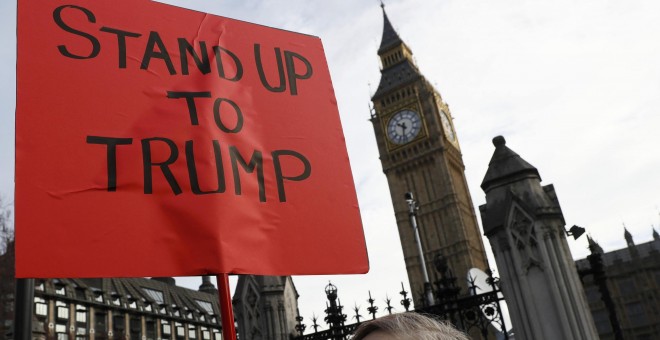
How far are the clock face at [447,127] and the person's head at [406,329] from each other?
66045mm

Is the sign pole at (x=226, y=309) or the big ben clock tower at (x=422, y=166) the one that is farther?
the big ben clock tower at (x=422, y=166)

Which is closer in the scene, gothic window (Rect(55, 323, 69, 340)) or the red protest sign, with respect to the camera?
the red protest sign

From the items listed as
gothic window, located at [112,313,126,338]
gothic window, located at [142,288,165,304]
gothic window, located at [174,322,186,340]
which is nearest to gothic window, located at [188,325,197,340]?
gothic window, located at [174,322,186,340]

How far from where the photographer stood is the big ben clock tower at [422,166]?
63906 mm

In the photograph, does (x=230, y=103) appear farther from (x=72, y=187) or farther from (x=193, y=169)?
(x=72, y=187)

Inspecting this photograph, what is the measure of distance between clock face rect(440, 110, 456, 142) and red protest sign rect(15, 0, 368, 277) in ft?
209

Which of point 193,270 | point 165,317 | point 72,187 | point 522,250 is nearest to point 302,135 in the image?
point 193,270

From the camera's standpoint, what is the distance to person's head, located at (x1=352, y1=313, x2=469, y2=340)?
124 cm

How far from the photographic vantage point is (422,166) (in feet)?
216

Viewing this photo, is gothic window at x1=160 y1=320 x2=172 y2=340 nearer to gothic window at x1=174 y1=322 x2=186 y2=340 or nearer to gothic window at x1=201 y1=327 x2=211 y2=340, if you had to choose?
gothic window at x1=174 y1=322 x2=186 y2=340

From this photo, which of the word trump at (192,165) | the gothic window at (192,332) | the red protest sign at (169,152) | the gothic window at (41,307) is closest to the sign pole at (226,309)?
the red protest sign at (169,152)

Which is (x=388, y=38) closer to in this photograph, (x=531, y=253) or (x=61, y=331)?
(x=61, y=331)

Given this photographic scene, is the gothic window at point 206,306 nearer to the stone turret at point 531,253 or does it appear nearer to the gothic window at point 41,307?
the gothic window at point 41,307

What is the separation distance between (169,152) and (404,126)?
2526 inches
